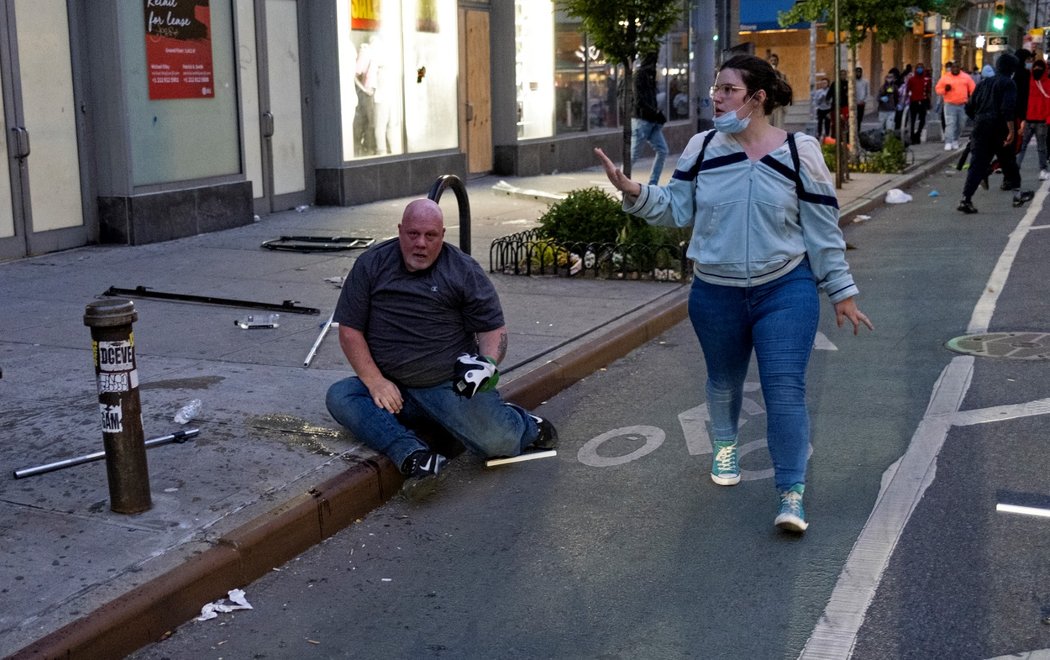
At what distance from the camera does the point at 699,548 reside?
4.93m

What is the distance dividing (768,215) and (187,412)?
9.56ft

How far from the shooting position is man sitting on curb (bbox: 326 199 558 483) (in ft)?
19.0

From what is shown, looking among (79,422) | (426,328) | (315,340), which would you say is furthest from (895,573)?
(315,340)

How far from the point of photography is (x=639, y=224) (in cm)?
1107

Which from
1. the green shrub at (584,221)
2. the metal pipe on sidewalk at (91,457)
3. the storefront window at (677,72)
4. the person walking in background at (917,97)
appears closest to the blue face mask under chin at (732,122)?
the metal pipe on sidewalk at (91,457)

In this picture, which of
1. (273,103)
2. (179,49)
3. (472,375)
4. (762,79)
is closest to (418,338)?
(472,375)

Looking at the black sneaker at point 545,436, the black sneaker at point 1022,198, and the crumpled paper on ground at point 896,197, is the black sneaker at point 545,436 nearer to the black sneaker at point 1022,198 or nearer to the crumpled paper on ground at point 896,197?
the black sneaker at point 1022,198

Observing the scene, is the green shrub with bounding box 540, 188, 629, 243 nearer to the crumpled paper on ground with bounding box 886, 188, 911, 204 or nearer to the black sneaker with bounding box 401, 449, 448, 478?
the black sneaker with bounding box 401, 449, 448, 478

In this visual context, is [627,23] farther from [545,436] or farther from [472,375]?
[472,375]

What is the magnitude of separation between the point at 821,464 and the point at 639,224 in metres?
5.40

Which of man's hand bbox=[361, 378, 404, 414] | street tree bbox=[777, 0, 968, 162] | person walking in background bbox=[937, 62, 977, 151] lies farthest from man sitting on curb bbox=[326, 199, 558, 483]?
person walking in background bbox=[937, 62, 977, 151]

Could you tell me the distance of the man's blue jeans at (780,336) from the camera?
16.4 feet

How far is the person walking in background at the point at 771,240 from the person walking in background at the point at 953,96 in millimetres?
21213

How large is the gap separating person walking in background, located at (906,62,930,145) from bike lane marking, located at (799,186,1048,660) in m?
21.0
